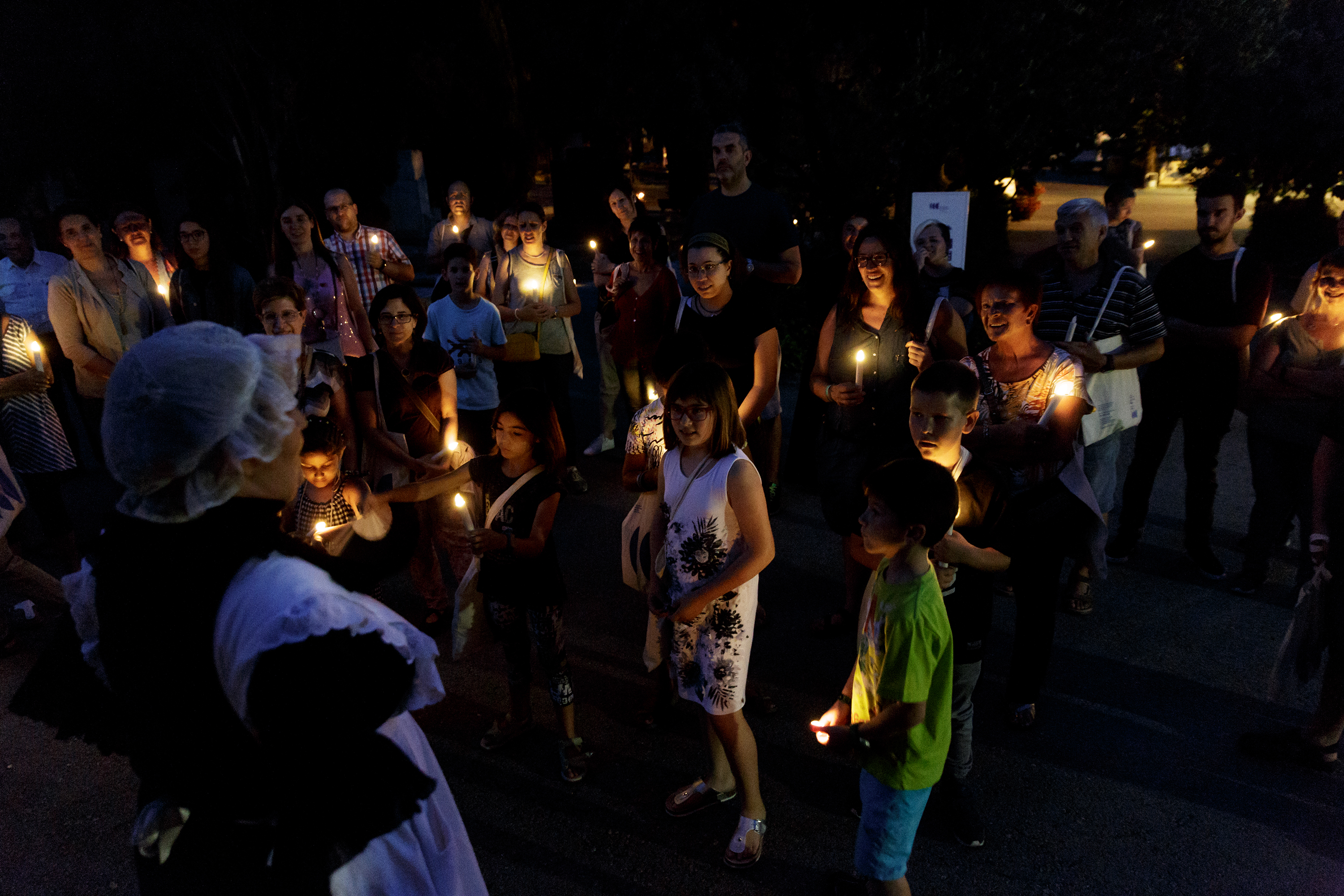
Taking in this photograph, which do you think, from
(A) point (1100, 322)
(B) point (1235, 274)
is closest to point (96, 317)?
(A) point (1100, 322)

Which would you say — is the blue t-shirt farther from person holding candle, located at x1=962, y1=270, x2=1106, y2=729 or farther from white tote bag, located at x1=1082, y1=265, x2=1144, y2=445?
white tote bag, located at x1=1082, y1=265, x2=1144, y2=445

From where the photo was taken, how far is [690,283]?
4.24 m

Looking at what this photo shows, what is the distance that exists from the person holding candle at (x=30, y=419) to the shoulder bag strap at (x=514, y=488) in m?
3.47

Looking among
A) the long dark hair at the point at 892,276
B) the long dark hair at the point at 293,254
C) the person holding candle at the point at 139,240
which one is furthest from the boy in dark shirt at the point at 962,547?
the person holding candle at the point at 139,240

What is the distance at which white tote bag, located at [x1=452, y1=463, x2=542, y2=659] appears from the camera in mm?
3449

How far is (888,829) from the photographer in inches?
98.2

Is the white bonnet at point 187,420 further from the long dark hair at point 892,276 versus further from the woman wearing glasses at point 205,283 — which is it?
the woman wearing glasses at point 205,283

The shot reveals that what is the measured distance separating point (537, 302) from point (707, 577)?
4.01 m

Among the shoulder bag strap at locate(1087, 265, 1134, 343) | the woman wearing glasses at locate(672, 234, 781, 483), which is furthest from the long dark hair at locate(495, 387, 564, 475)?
the shoulder bag strap at locate(1087, 265, 1134, 343)

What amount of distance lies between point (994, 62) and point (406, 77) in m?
13.8

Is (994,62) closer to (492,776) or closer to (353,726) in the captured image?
(492,776)

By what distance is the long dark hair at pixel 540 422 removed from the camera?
3373mm

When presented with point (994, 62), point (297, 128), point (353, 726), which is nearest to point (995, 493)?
point (353, 726)

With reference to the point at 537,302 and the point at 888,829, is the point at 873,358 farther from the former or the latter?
the point at 537,302
